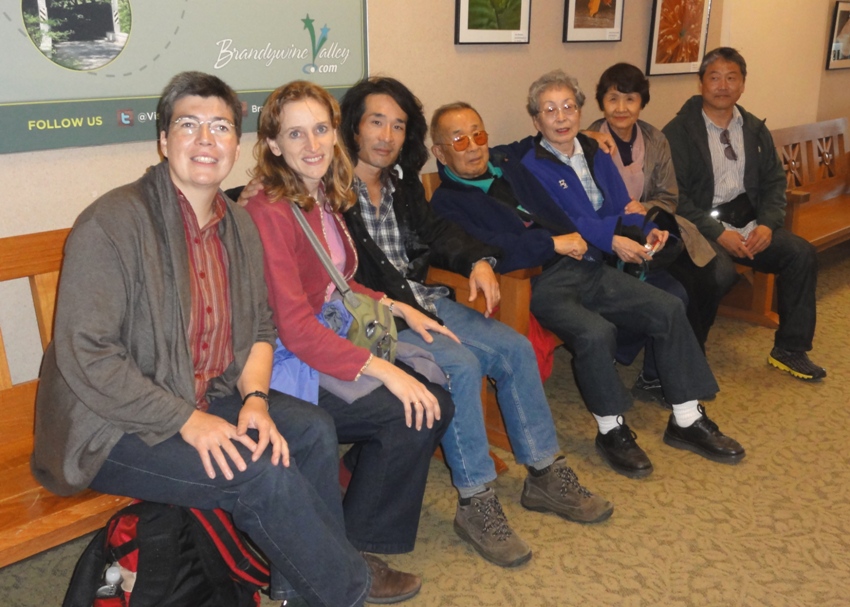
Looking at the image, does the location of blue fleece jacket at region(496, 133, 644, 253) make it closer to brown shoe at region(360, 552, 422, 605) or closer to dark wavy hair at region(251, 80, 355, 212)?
dark wavy hair at region(251, 80, 355, 212)

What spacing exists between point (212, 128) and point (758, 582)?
6.20ft

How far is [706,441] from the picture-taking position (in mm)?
2770

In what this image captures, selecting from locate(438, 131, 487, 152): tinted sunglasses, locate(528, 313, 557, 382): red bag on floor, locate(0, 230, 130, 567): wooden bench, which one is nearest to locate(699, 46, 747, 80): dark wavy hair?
locate(438, 131, 487, 152): tinted sunglasses

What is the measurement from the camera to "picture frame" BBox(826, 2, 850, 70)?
19.2 ft

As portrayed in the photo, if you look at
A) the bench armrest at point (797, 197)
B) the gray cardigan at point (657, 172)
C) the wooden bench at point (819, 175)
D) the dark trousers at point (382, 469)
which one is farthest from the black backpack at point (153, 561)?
the wooden bench at point (819, 175)

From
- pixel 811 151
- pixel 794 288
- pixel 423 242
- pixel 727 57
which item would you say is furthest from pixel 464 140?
pixel 811 151

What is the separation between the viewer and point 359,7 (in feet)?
9.23

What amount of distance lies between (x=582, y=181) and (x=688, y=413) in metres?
1.00

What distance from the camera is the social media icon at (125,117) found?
7.49 ft

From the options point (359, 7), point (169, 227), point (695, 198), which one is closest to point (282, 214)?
point (169, 227)

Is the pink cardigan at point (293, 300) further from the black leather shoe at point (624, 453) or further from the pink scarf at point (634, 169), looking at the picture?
the pink scarf at point (634, 169)

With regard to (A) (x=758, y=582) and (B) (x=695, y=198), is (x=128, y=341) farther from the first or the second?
(B) (x=695, y=198)

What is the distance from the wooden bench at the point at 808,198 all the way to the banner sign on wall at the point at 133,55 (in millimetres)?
2355

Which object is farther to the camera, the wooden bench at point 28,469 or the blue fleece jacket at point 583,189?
the blue fleece jacket at point 583,189
